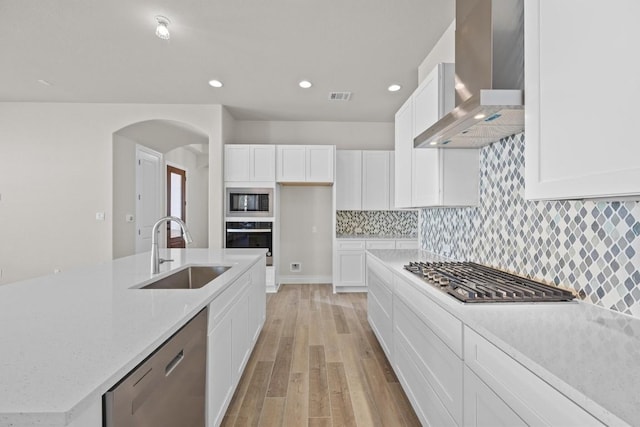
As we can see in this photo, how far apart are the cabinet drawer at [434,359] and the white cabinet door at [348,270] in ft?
9.23

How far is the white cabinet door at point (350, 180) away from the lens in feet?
16.8

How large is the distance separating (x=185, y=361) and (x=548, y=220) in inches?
71.3

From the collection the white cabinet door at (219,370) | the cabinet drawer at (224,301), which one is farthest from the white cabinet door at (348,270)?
the white cabinet door at (219,370)

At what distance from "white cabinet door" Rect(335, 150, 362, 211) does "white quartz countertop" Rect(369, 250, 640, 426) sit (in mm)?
3662

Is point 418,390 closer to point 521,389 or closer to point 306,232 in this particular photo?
point 521,389

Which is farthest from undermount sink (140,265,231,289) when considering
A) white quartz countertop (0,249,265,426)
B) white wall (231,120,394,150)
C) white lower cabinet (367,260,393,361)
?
white wall (231,120,394,150)

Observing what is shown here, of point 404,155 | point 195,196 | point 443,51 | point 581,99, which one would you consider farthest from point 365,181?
point 195,196

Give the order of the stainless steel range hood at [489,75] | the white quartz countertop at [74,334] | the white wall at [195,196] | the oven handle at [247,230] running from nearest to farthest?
the white quartz countertop at [74,334], the stainless steel range hood at [489,75], the oven handle at [247,230], the white wall at [195,196]

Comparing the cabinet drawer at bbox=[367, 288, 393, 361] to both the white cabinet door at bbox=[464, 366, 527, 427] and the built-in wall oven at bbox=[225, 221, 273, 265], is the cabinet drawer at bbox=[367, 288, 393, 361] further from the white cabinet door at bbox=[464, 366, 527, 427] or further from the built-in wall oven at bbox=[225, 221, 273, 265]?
the built-in wall oven at bbox=[225, 221, 273, 265]

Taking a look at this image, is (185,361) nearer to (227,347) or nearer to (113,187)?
(227,347)

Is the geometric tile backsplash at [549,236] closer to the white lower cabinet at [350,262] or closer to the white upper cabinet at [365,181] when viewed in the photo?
the white lower cabinet at [350,262]

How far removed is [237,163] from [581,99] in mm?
4465

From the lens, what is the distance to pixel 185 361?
127cm

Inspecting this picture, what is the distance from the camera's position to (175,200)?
7223 mm
